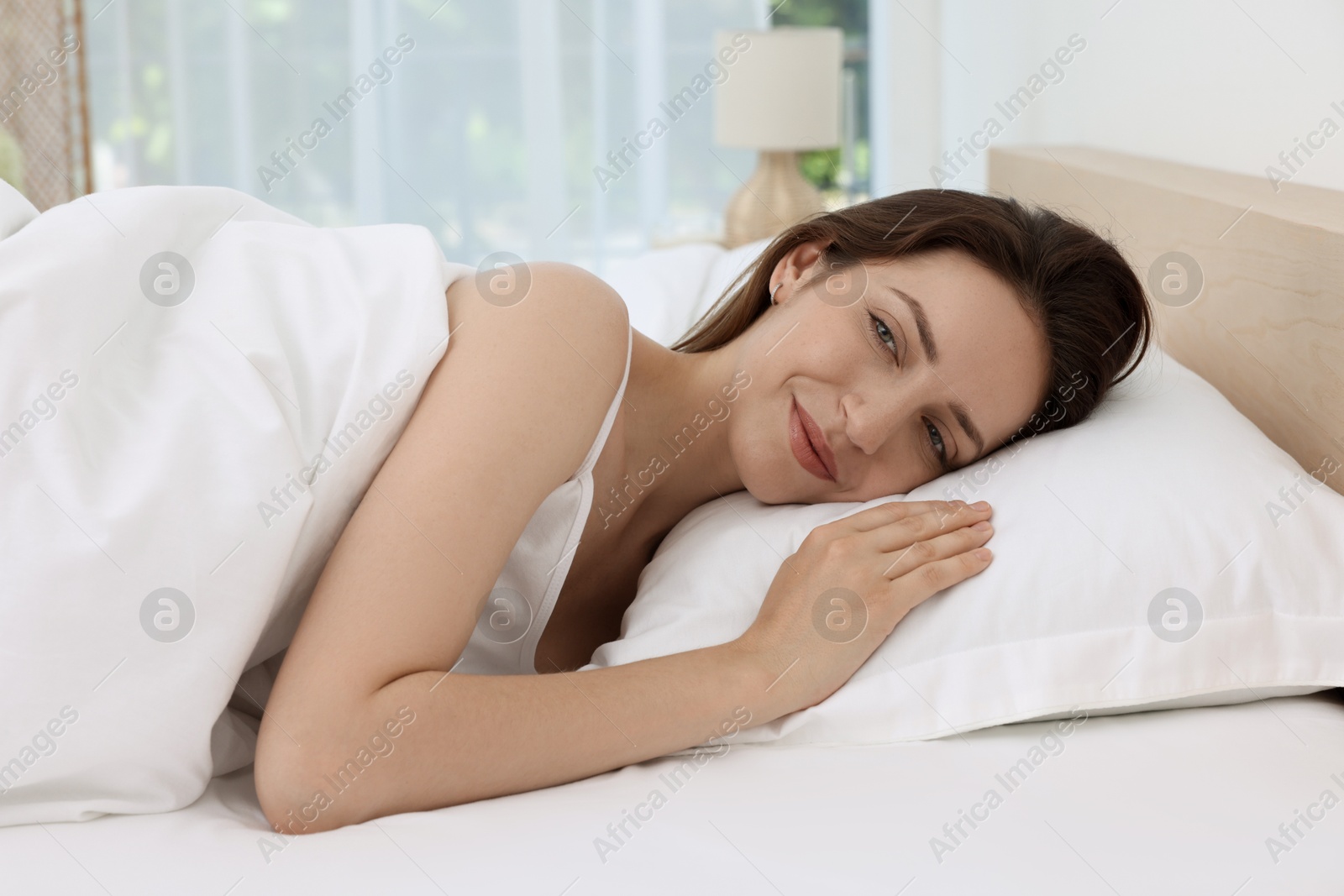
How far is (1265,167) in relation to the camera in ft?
4.45

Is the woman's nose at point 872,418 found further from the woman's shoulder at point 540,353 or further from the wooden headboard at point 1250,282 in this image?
the wooden headboard at point 1250,282

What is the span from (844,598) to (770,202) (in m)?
2.23

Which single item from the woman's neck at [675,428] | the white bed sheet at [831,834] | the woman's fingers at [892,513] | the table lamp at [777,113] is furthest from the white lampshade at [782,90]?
the white bed sheet at [831,834]

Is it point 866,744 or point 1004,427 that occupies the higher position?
point 1004,427

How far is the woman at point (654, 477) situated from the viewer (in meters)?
0.78

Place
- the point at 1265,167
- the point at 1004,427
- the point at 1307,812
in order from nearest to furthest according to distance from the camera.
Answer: the point at 1307,812
the point at 1004,427
the point at 1265,167

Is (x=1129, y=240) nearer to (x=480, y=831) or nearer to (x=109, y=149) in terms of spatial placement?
(x=480, y=831)

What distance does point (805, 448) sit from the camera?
1.06 metres

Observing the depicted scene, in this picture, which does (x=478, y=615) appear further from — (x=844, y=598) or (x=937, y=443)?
(x=937, y=443)

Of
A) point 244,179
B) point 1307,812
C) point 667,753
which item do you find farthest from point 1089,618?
point 244,179

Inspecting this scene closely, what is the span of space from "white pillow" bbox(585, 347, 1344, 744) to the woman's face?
0.13 metres

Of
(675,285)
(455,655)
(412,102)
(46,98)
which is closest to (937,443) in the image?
(455,655)

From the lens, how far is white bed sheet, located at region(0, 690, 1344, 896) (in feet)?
2.25

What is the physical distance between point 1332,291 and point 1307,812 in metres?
0.48
